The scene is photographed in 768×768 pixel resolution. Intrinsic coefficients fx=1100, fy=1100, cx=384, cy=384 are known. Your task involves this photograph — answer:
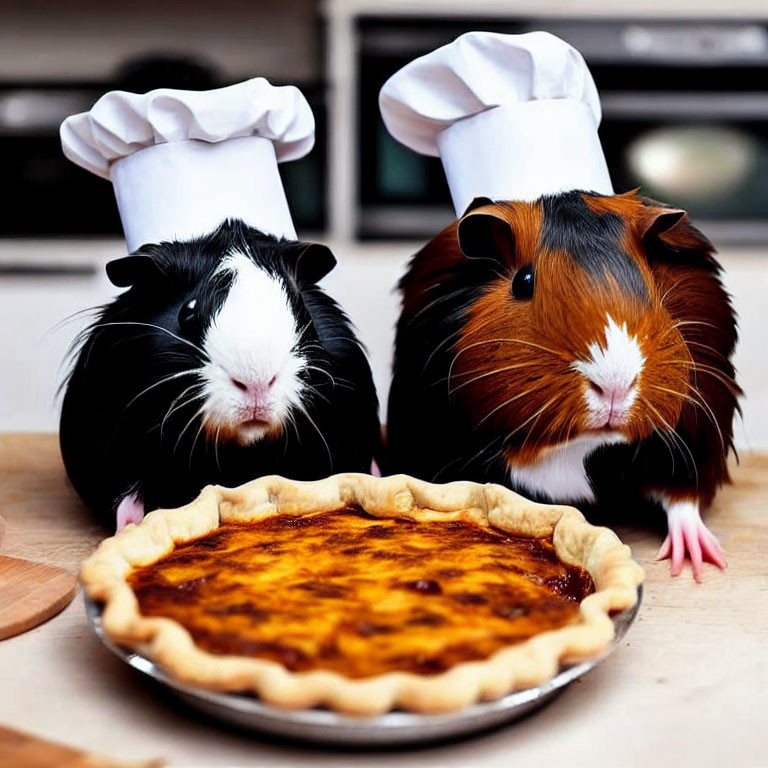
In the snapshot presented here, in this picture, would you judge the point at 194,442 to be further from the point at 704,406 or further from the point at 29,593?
the point at 704,406

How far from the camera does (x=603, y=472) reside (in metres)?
1.20

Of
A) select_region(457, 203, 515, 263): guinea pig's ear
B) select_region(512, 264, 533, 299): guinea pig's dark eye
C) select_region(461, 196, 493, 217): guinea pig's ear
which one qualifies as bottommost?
select_region(512, 264, 533, 299): guinea pig's dark eye

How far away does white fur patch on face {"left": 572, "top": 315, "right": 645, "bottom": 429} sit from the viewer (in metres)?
1.08

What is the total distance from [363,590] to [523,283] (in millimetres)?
391

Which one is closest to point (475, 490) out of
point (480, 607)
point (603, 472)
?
point (603, 472)

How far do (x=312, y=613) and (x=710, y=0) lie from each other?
2.59 m

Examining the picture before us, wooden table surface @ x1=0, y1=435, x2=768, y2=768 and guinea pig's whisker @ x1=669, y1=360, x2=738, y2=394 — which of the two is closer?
wooden table surface @ x1=0, y1=435, x2=768, y2=768

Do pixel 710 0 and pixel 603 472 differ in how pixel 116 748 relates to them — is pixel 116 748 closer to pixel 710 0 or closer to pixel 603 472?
pixel 603 472

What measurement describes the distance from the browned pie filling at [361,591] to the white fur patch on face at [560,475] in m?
0.11

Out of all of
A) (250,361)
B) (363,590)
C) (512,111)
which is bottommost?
(363,590)

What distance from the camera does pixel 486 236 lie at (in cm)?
116

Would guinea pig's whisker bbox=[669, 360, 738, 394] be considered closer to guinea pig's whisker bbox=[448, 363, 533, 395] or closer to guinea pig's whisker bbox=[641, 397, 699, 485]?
guinea pig's whisker bbox=[641, 397, 699, 485]

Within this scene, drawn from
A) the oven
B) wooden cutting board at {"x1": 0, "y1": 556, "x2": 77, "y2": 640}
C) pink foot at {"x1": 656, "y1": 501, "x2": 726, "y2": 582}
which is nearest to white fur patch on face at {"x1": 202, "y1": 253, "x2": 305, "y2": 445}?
wooden cutting board at {"x1": 0, "y1": 556, "x2": 77, "y2": 640}

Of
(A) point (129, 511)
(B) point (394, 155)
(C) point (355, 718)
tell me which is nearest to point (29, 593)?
(A) point (129, 511)
